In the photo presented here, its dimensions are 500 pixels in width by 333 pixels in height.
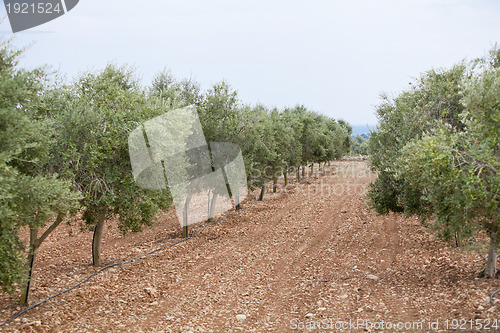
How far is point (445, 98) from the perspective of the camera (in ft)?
41.0

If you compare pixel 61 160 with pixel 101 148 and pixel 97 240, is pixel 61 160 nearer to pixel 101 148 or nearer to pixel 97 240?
pixel 101 148

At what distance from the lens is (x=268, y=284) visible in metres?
12.3

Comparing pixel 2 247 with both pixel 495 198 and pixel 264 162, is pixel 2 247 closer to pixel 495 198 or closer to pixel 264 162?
pixel 495 198

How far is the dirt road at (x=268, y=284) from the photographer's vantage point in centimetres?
902

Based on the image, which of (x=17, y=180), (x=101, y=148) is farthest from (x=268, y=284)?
(x=17, y=180)

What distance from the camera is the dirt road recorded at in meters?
9.02

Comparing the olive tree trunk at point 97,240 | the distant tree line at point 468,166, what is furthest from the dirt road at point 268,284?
the distant tree line at point 468,166

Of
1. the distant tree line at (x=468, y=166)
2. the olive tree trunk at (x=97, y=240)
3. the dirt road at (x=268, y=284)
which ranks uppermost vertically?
the distant tree line at (x=468, y=166)

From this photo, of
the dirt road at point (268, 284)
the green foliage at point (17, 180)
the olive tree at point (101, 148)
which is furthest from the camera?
the olive tree at point (101, 148)

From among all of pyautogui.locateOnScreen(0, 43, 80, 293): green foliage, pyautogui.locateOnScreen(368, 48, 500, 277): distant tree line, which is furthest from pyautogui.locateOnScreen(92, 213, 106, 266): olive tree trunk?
pyautogui.locateOnScreen(368, 48, 500, 277): distant tree line

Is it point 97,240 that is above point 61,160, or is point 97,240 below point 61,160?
below

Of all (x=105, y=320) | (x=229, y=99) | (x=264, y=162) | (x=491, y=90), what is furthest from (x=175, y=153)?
(x=264, y=162)

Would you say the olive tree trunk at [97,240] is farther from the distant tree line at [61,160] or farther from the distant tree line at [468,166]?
the distant tree line at [468,166]

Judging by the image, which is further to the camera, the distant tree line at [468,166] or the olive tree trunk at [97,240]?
the olive tree trunk at [97,240]
